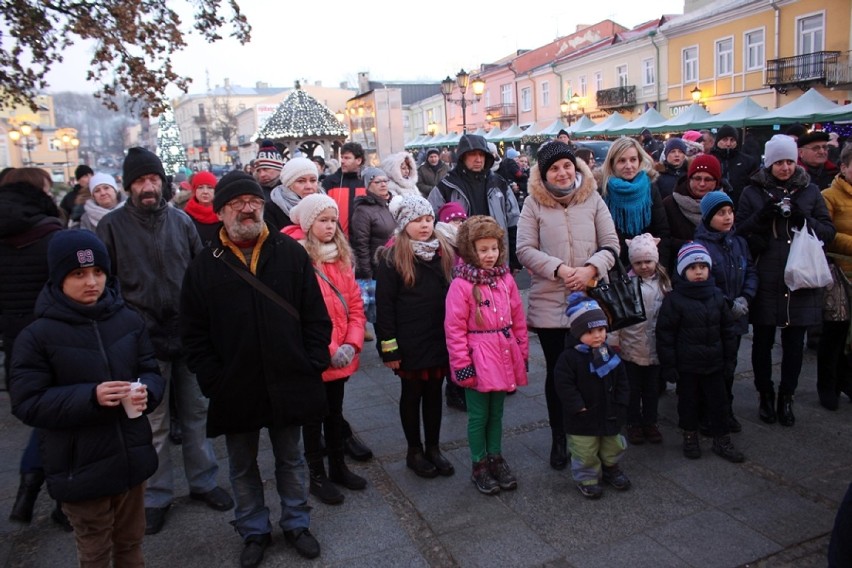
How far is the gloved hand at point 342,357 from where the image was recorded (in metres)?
3.88

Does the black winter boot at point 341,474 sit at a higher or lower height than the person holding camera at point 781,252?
lower

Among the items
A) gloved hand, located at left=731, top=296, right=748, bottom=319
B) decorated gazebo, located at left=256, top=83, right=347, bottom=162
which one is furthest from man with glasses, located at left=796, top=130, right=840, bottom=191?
decorated gazebo, located at left=256, top=83, right=347, bottom=162

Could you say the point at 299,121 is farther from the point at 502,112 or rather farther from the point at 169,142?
the point at 502,112

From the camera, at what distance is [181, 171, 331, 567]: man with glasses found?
3254 millimetres

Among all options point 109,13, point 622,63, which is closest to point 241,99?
point 622,63

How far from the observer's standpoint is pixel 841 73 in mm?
25391

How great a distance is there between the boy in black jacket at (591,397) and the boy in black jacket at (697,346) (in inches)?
23.5

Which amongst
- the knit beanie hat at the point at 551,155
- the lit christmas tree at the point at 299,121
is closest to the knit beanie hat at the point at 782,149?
the knit beanie hat at the point at 551,155

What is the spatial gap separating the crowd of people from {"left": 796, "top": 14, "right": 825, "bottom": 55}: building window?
25.4 m

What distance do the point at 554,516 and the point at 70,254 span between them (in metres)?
2.84

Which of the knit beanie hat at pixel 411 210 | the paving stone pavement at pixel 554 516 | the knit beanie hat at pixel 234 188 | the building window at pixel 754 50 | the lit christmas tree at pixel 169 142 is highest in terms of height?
the building window at pixel 754 50

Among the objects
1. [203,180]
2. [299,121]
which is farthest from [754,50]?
[203,180]

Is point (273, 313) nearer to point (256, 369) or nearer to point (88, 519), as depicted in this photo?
point (256, 369)

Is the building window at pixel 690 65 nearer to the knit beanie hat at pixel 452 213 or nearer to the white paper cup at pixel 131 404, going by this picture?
the knit beanie hat at pixel 452 213
